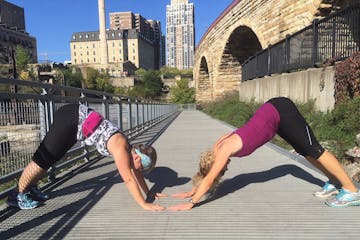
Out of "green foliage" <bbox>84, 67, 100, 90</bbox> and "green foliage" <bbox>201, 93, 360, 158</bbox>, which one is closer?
"green foliage" <bbox>201, 93, 360, 158</bbox>

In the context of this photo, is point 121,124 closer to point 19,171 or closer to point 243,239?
point 19,171

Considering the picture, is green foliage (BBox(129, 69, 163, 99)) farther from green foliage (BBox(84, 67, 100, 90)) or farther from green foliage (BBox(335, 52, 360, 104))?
green foliage (BBox(335, 52, 360, 104))

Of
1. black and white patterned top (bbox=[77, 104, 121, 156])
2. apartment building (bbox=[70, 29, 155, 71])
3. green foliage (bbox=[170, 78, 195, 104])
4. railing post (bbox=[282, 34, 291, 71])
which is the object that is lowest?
green foliage (bbox=[170, 78, 195, 104])

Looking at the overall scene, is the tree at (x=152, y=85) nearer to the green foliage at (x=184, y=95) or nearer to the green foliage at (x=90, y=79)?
the green foliage at (x=90, y=79)

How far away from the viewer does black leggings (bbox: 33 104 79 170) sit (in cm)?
348

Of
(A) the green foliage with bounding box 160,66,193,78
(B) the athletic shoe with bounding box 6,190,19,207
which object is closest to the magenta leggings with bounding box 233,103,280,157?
(B) the athletic shoe with bounding box 6,190,19,207

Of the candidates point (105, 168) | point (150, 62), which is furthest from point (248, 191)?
point (150, 62)

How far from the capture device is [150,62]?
16900 cm

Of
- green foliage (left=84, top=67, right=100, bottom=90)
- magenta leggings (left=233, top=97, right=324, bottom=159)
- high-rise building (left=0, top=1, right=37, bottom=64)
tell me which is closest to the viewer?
magenta leggings (left=233, top=97, right=324, bottom=159)

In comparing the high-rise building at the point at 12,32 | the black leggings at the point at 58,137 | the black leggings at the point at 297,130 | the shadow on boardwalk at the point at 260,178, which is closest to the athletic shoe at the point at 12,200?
the black leggings at the point at 58,137

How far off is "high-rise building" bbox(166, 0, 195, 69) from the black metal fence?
533 ft

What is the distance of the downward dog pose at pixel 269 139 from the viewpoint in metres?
3.33

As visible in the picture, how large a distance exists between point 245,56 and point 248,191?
33.2m

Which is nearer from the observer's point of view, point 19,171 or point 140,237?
point 140,237
